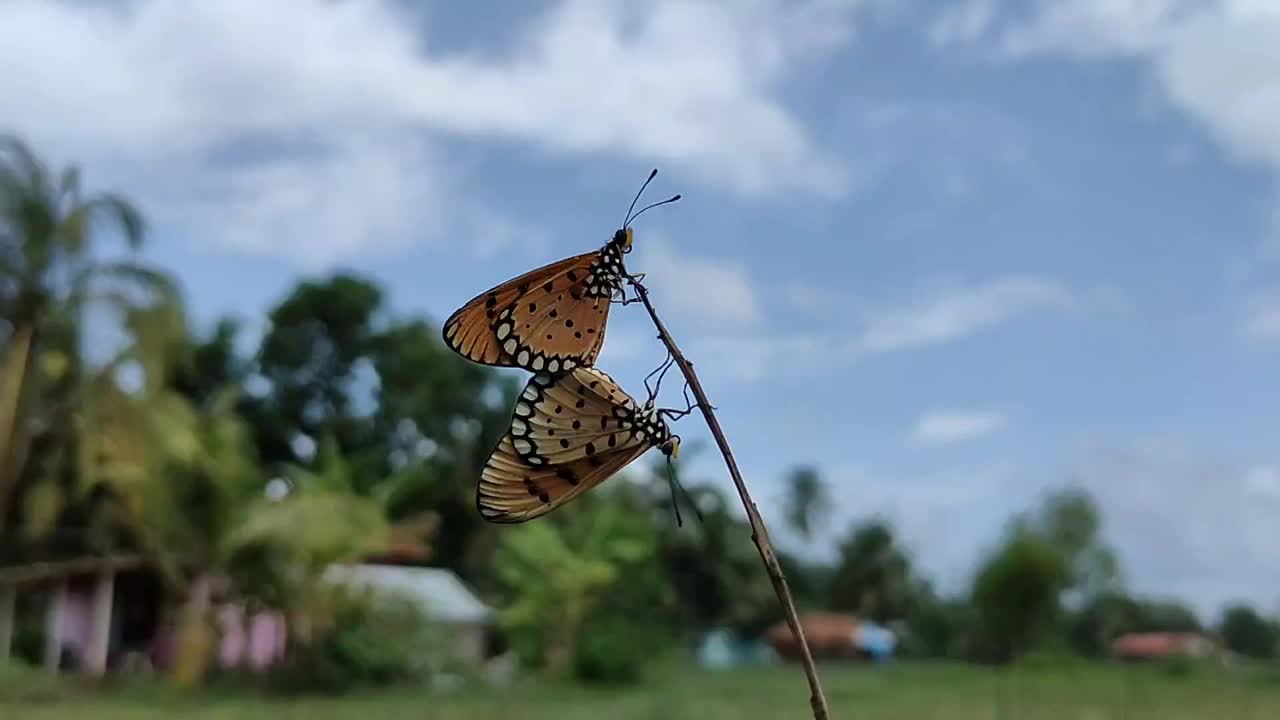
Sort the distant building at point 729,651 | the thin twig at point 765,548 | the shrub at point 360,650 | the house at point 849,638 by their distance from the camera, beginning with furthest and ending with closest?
the house at point 849,638, the distant building at point 729,651, the shrub at point 360,650, the thin twig at point 765,548

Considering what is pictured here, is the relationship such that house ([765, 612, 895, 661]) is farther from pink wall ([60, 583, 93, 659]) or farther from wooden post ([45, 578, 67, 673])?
wooden post ([45, 578, 67, 673])

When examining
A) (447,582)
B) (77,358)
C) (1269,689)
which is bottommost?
(1269,689)

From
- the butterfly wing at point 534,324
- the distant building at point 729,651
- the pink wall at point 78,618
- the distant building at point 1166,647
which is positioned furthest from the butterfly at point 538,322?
the distant building at point 729,651

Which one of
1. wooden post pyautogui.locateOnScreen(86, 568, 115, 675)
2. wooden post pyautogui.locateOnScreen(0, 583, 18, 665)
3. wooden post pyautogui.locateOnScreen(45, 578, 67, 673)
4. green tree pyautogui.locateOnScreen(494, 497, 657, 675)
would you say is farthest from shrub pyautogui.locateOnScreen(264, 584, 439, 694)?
wooden post pyautogui.locateOnScreen(0, 583, 18, 665)

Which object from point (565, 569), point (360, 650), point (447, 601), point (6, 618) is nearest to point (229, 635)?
point (360, 650)

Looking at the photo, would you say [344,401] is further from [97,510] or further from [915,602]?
[915,602]

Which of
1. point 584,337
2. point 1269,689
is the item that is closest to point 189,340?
point 584,337

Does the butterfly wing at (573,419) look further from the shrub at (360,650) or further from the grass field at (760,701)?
the shrub at (360,650)
